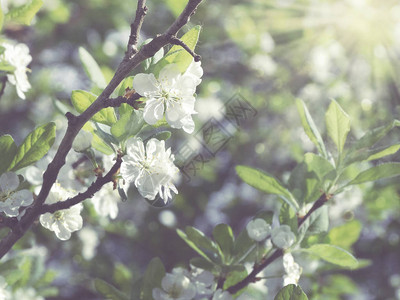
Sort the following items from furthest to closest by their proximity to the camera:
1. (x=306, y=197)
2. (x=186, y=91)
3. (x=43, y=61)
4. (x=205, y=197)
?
(x=43, y=61), (x=205, y=197), (x=306, y=197), (x=186, y=91)

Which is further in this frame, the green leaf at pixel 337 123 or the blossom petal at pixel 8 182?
the green leaf at pixel 337 123

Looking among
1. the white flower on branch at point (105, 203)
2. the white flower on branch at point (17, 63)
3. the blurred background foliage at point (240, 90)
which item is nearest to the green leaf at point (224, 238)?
the white flower on branch at point (105, 203)

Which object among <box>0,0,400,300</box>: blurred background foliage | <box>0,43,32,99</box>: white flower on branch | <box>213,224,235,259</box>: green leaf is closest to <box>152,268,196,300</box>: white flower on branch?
<box>213,224,235,259</box>: green leaf

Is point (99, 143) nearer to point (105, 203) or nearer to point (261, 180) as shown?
point (105, 203)

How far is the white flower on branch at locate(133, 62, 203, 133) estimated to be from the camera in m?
0.82

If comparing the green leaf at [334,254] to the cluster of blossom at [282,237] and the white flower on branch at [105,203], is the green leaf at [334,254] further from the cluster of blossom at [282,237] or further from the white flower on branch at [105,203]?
the white flower on branch at [105,203]

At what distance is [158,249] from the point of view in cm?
280

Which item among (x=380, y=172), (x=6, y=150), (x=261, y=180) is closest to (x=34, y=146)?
(x=6, y=150)

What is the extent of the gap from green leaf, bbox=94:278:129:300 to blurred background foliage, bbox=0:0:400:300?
4.70 feet

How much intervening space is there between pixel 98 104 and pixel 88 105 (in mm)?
107

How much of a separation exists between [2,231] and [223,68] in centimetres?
222

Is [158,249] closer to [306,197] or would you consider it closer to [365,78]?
[306,197]

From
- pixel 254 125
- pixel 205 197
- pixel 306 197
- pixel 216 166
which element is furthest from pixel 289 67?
pixel 306 197

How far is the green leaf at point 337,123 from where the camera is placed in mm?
1070
